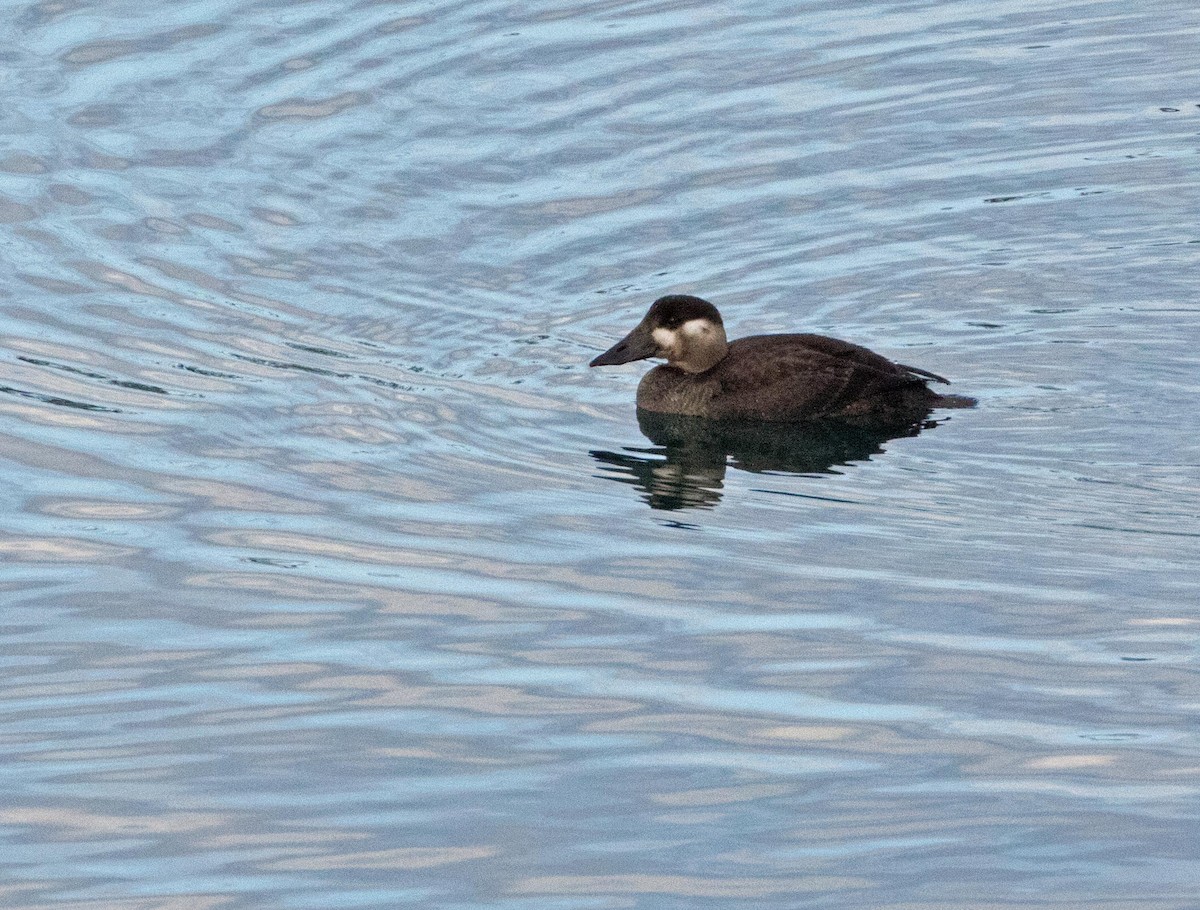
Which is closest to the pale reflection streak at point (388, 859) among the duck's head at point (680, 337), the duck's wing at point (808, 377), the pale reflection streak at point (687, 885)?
the pale reflection streak at point (687, 885)

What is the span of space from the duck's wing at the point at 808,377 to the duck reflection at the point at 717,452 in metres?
0.11

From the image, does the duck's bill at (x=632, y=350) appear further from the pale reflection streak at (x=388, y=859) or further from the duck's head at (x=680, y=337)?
the pale reflection streak at (x=388, y=859)

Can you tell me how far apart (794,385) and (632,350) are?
0.92 m

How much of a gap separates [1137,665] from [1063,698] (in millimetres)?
403

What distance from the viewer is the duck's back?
10344mm

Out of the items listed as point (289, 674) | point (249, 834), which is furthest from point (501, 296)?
point (249, 834)

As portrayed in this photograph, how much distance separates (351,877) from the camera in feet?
18.2

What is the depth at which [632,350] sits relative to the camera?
428 inches

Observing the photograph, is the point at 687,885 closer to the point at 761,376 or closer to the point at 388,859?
the point at 388,859

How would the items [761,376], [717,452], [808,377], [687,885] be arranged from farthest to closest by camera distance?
[761,376], [808,377], [717,452], [687,885]

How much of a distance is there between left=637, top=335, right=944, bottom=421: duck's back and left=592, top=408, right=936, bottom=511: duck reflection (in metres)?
0.07

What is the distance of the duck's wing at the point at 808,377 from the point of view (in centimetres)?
1035

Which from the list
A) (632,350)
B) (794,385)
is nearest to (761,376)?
(794,385)

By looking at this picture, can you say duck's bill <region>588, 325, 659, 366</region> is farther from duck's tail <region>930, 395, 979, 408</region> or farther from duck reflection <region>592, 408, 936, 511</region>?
duck's tail <region>930, 395, 979, 408</region>
